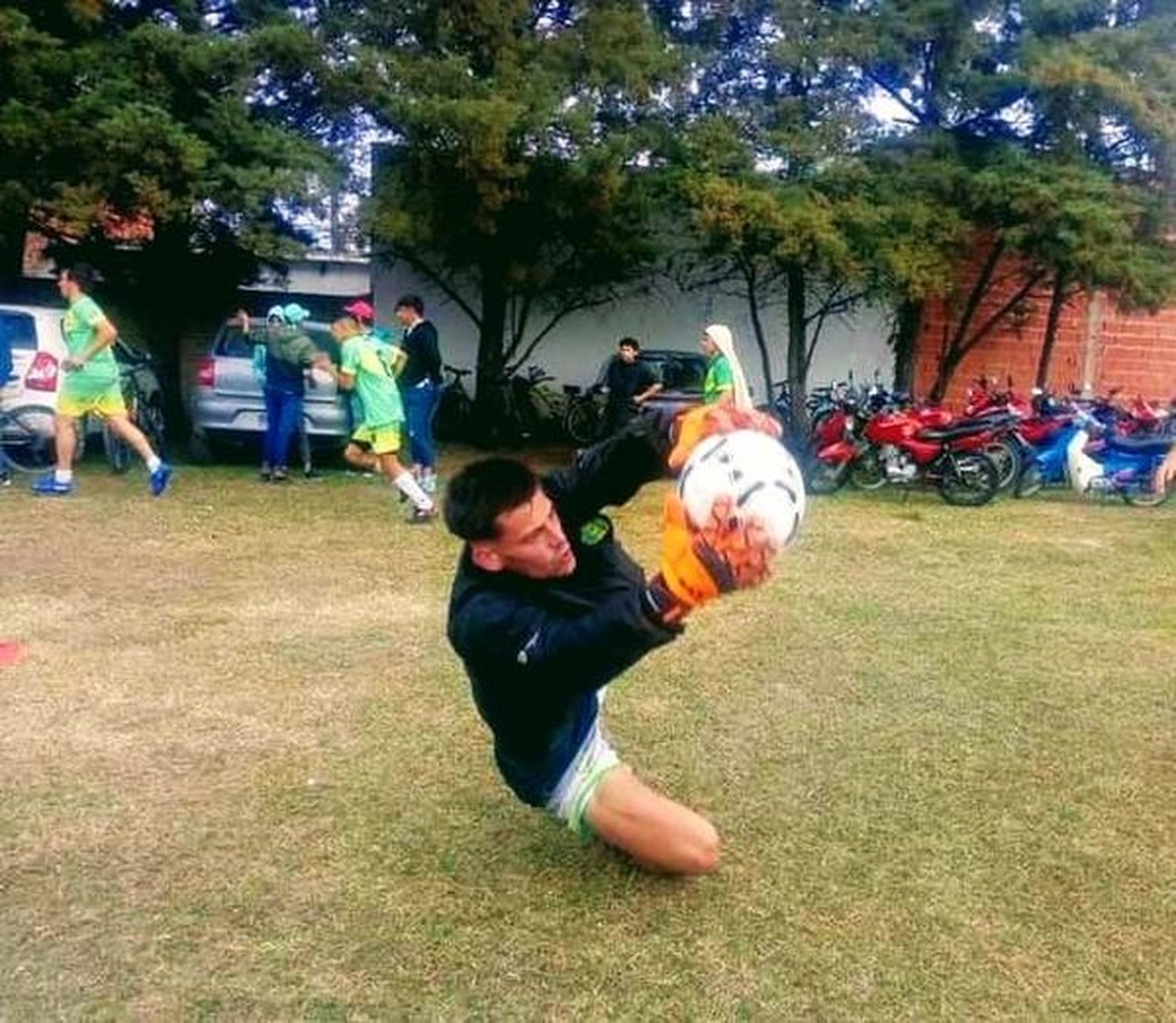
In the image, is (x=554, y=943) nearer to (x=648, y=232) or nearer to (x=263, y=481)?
(x=263, y=481)

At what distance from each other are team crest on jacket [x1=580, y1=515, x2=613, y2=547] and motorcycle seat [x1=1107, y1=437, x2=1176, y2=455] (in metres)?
8.83

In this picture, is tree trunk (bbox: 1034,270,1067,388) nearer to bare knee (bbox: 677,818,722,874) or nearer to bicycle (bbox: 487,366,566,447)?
bicycle (bbox: 487,366,566,447)

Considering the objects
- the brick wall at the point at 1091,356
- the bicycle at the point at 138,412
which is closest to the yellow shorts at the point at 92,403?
the bicycle at the point at 138,412

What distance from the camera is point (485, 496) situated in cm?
302

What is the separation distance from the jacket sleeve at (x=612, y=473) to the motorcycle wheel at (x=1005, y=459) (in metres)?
8.27

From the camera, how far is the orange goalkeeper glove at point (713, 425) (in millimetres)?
3049

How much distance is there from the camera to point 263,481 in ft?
35.5

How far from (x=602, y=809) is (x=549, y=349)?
47.5 ft

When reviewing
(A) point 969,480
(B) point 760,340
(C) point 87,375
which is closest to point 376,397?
(C) point 87,375

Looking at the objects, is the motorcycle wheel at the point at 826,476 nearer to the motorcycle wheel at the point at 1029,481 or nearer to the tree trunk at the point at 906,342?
the motorcycle wheel at the point at 1029,481

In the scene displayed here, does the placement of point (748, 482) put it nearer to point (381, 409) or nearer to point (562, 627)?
point (562, 627)

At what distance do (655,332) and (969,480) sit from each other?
7.19 metres

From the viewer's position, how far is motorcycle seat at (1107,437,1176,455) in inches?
433

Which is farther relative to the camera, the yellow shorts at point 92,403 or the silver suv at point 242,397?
the silver suv at point 242,397
